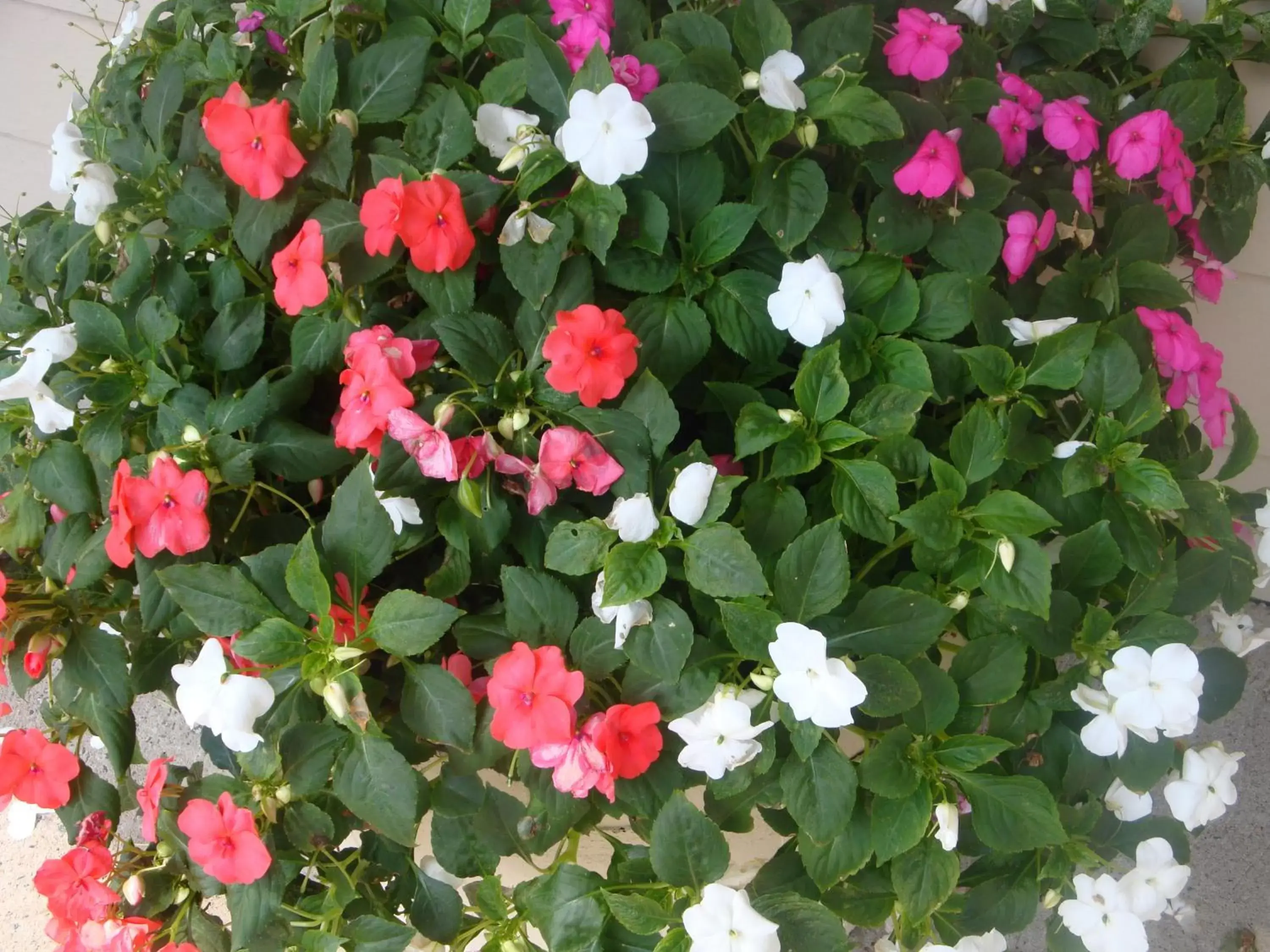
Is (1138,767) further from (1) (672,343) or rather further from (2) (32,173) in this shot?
(2) (32,173)

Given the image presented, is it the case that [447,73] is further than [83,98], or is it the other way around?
[83,98]

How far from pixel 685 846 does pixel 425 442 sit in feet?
1.09

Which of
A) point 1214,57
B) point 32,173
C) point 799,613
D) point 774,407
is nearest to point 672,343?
point 774,407

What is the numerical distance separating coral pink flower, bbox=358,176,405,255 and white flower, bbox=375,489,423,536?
0.59 ft

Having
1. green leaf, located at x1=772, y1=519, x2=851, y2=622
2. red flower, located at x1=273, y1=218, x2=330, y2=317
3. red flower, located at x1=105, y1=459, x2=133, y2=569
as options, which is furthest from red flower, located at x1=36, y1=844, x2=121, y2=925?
green leaf, located at x1=772, y1=519, x2=851, y2=622

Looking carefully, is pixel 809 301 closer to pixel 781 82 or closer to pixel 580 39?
pixel 781 82

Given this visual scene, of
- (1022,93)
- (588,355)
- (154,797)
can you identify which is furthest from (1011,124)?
(154,797)

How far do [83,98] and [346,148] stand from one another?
48 cm

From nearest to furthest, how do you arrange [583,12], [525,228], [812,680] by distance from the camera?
1. [812,680]
2. [525,228]
3. [583,12]

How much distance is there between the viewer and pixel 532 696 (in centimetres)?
68

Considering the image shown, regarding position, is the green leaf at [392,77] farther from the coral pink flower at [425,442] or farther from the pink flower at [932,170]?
the pink flower at [932,170]

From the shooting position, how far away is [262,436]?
2.60 feet

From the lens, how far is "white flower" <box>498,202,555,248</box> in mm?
758

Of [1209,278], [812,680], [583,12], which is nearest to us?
[812,680]
